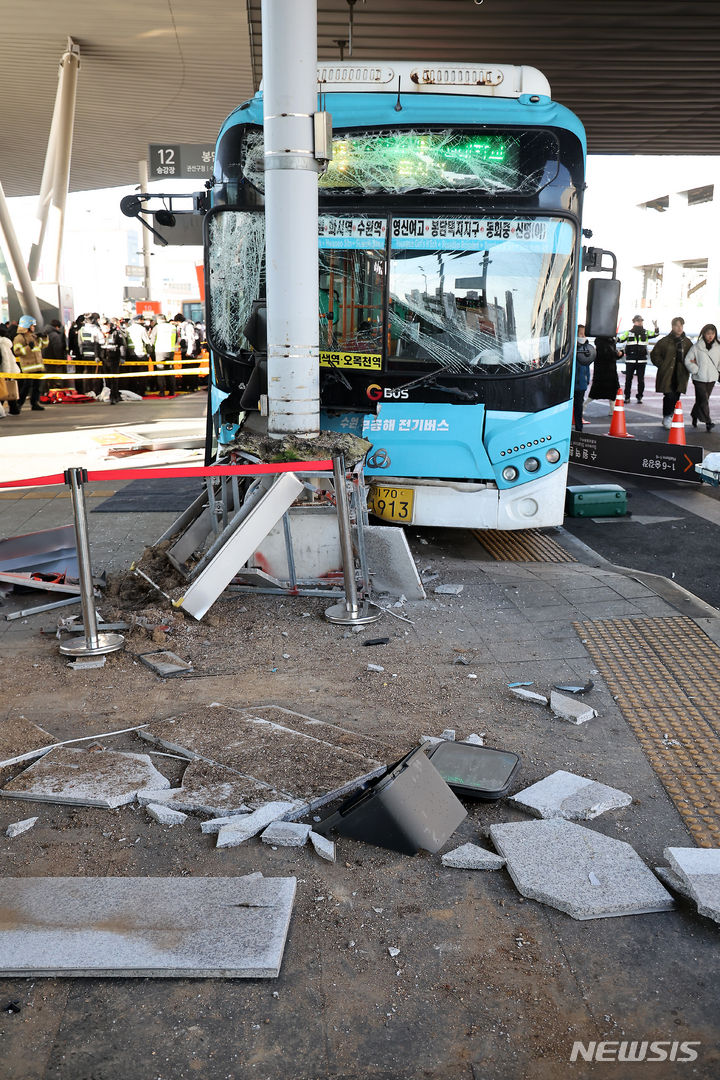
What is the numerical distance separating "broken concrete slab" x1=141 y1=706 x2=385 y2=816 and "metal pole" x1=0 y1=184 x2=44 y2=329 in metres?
25.6

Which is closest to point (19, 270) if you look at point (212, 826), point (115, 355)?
point (115, 355)

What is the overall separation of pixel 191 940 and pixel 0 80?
29.7 m

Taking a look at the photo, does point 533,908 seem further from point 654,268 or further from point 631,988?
point 654,268

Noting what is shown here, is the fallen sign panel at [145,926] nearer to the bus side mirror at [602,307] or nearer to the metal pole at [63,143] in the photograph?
the bus side mirror at [602,307]

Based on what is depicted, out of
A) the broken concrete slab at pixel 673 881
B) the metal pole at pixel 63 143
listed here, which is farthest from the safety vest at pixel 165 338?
the broken concrete slab at pixel 673 881

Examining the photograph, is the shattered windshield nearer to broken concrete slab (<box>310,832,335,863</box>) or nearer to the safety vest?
broken concrete slab (<box>310,832,335,863</box>)

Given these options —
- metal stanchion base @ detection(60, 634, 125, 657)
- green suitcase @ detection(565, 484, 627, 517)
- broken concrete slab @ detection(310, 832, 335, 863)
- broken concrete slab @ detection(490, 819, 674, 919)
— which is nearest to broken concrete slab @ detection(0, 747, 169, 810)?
broken concrete slab @ detection(310, 832, 335, 863)

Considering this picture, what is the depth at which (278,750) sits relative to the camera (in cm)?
414

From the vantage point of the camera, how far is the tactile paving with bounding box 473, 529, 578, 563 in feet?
26.7

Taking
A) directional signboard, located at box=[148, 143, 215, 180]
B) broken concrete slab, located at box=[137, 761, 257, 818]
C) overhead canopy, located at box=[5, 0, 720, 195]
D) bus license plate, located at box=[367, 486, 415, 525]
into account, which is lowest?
broken concrete slab, located at box=[137, 761, 257, 818]

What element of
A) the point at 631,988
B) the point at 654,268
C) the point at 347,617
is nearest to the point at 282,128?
the point at 347,617

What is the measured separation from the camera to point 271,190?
20.7 ft

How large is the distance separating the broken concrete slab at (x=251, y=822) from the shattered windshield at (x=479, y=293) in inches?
185

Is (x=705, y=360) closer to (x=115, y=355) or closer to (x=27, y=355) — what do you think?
(x=115, y=355)
